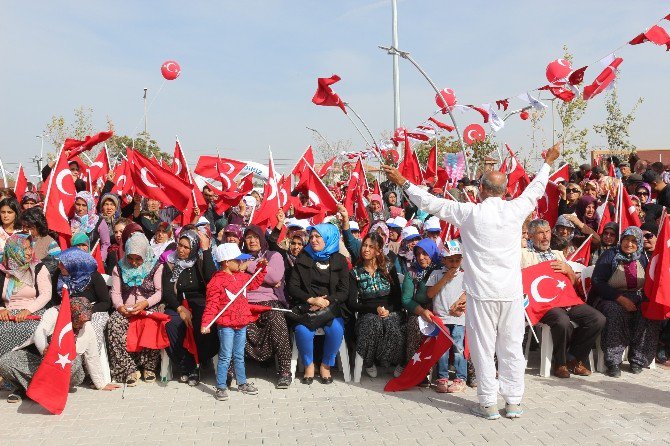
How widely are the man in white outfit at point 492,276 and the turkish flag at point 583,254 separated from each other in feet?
9.18

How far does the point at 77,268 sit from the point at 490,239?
3.97 metres

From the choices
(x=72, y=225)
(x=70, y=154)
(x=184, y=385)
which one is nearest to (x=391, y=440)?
(x=184, y=385)

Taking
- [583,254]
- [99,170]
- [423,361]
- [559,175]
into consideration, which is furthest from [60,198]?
[559,175]

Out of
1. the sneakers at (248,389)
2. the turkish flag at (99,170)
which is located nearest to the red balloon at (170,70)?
the turkish flag at (99,170)

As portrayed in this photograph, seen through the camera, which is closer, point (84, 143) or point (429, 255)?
point (429, 255)

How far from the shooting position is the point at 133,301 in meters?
7.04

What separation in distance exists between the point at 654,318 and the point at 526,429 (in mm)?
2444

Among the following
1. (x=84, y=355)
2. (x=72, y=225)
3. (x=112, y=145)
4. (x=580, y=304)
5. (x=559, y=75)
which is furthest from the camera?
(x=112, y=145)

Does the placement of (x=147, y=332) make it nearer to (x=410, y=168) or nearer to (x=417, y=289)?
(x=417, y=289)

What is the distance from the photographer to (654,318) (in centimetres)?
696

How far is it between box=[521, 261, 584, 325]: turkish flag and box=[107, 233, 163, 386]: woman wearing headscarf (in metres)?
3.76

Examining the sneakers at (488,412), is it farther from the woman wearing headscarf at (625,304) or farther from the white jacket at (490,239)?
the woman wearing headscarf at (625,304)

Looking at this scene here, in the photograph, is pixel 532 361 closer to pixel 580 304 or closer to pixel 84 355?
pixel 580 304

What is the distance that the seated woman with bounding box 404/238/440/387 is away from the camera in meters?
6.91
